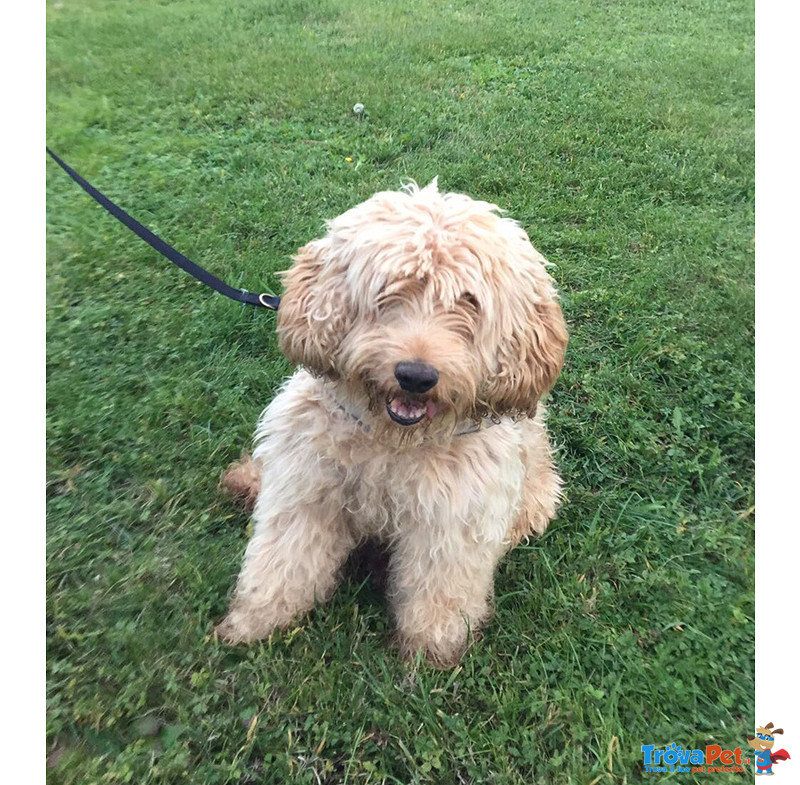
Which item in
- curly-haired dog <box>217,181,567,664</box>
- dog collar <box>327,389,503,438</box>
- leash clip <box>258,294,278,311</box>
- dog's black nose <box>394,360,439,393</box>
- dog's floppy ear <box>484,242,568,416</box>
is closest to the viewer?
dog's black nose <box>394,360,439,393</box>

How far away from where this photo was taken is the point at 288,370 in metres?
4.01

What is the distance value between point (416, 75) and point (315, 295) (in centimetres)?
620

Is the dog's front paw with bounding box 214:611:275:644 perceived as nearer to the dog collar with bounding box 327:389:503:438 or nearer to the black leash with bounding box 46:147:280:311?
the dog collar with bounding box 327:389:503:438

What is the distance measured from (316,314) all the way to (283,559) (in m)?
1.12

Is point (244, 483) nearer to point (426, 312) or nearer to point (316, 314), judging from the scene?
point (316, 314)

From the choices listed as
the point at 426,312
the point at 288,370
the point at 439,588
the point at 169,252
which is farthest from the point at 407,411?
the point at 288,370

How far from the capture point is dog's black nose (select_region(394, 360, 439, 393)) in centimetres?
208

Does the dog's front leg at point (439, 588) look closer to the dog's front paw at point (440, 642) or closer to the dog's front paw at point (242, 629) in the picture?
the dog's front paw at point (440, 642)

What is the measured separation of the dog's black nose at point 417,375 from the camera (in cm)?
208

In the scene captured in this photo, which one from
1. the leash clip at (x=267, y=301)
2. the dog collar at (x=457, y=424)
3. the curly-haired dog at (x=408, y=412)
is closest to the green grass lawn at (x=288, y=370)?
the curly-haired dog at (x=408, y=412)

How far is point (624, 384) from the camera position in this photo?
13.4ft

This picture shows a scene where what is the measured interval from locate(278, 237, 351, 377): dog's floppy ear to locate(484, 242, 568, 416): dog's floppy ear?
584 millimetres
